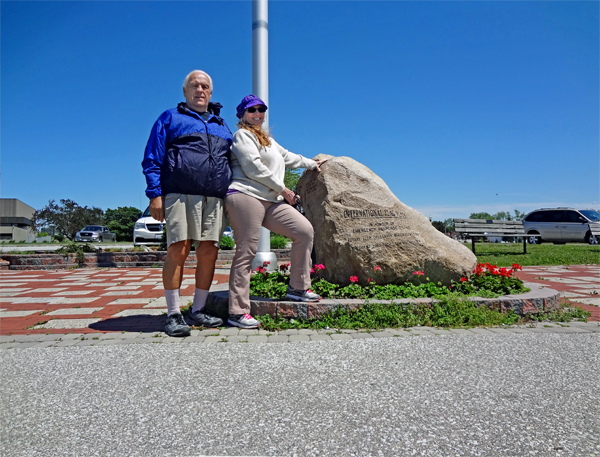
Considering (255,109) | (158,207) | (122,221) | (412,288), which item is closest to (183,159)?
(158,207)

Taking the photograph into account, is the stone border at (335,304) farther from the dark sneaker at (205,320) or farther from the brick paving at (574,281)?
the brick paving at (574,281)

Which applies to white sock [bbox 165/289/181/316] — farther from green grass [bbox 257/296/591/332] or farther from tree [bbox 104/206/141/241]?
tree [bbox 104/206/141/241]

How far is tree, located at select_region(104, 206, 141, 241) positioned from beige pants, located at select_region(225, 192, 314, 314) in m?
30.6

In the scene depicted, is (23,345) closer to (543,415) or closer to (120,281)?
(543,415)

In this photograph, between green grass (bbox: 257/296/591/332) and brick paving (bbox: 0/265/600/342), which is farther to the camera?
green grass (bbox: 257/296/591/332)

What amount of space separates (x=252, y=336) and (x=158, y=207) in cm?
126

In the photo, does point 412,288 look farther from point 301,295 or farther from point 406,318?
point 301,295

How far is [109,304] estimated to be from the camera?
4.95 m

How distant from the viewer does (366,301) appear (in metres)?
3.79

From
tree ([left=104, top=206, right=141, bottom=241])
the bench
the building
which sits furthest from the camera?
the building

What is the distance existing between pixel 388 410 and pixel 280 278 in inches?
112

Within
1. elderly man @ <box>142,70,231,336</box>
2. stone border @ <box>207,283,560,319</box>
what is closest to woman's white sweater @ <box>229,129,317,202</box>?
elderly man @ <box>142,70,231,336</box>

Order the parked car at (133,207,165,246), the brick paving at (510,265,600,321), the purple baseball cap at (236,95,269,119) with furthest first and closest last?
the parked car at (133,207,165,246), the brick paving at (510,265,600,321), the purple baseball cap at (236,95,269,119)

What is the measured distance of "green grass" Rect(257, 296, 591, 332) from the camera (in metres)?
3.59
